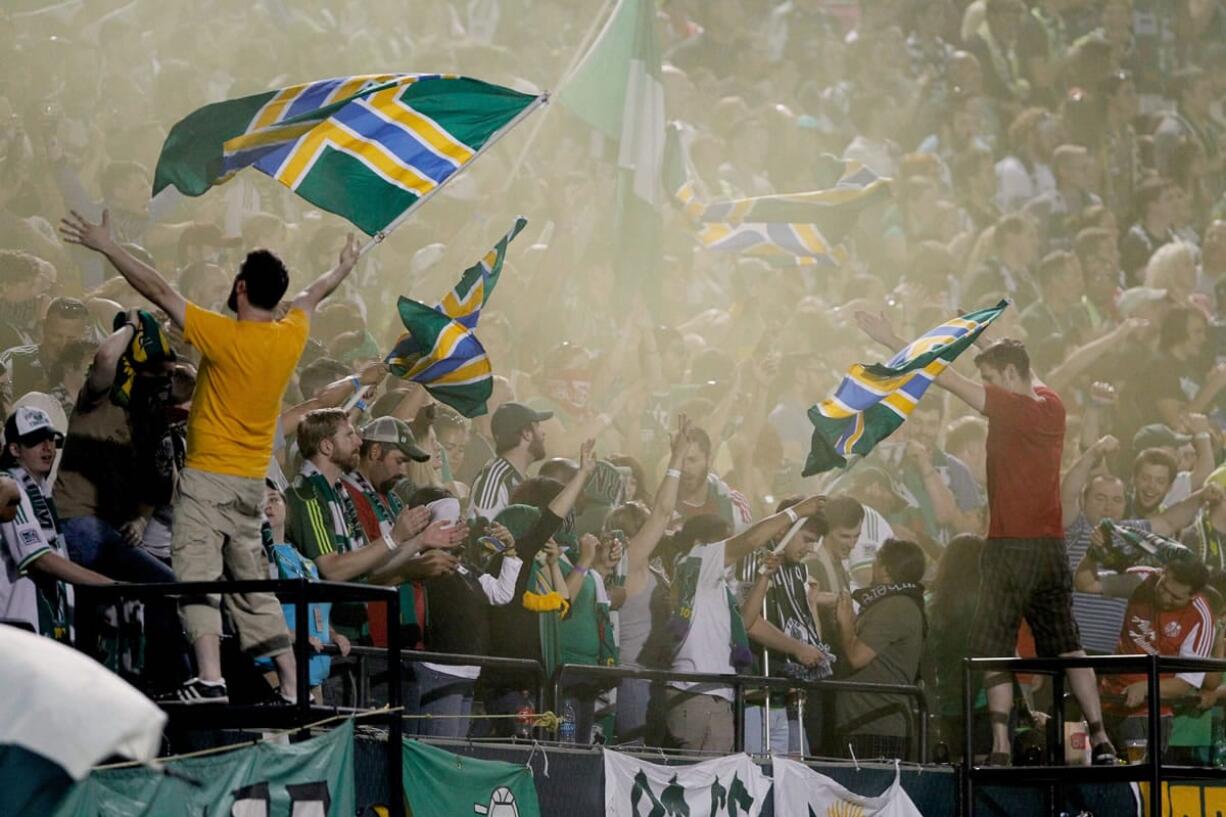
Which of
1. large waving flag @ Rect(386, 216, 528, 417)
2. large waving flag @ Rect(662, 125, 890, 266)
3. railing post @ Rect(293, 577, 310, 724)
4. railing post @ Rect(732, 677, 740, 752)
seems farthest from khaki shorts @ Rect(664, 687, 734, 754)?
large waving flag @ Rect(662, 125, 890, 266)

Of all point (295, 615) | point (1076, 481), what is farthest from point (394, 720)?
point (1076, 481)

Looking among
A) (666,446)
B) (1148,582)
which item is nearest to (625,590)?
(666,446)

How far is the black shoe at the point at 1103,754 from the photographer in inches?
399

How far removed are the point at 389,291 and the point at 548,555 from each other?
10.5 feet

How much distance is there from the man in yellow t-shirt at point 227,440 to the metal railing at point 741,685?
1722 millimetres

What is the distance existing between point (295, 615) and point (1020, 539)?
4.29 meters

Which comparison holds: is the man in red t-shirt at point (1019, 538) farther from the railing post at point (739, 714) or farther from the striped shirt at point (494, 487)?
the striped shirt at point (494, 487)

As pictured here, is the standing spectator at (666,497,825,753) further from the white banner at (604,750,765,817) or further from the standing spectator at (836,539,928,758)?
the standing spectator at (836,539,928,758)

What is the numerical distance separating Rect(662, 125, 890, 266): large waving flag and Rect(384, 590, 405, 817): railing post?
23.2ft

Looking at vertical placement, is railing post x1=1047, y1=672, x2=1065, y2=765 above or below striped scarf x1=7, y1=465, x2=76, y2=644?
below

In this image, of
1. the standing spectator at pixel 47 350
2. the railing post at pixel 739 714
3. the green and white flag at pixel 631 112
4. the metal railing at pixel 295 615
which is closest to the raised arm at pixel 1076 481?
the green and white flag at pixel 631 112

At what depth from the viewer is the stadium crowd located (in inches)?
302

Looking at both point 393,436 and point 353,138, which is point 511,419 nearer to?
point 393,436

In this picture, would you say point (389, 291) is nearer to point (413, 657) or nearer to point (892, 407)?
point (892, 407)
